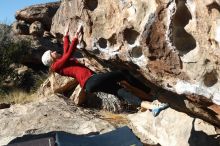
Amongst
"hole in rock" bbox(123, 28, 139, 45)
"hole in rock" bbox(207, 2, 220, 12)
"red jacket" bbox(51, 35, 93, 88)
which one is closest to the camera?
"hole in rock" bbox(207, 2, 220, 12)

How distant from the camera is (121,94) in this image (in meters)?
9.78

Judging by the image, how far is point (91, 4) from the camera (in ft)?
30.9

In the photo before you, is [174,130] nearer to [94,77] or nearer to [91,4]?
[94,77]

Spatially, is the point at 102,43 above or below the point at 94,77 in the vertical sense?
above

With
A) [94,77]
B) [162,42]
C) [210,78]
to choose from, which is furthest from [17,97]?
[210,78]

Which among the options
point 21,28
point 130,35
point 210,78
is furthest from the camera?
point 21,28

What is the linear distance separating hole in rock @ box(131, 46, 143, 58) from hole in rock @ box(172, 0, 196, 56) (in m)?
0.79

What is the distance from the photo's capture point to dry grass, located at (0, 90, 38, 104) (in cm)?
1909

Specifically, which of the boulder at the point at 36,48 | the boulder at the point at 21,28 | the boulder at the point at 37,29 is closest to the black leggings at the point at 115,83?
the boulder at the point at 36,48

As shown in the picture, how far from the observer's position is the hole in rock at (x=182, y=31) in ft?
24.3

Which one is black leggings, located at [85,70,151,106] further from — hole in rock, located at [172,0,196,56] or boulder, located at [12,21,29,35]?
boulder, located at [12,21,29,35]

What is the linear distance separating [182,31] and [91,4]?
Answer: 2.30 m

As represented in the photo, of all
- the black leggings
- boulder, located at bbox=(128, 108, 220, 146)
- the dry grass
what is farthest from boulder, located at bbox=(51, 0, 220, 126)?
the dry grass

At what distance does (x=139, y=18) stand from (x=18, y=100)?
1177 cm
